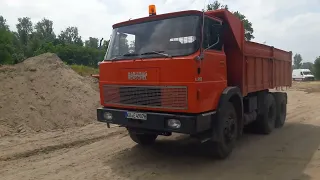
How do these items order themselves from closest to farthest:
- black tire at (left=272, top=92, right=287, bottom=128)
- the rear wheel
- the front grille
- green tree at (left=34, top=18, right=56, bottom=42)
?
the front grille < the rear wheel < black tire at (left=272, top=92, right=287, bottom=128) < green tree at (left=34, top=18, right=56, bottom=42)

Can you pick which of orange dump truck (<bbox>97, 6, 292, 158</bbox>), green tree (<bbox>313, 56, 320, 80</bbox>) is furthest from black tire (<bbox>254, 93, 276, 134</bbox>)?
green tree (<bbox>313, 56, 320, 80</bbox>)

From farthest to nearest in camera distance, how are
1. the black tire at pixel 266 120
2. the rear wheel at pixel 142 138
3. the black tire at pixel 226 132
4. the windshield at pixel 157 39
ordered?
the black tire at pixel 266 120, the rear wheel at pixel 142 138, the black tire at pixel 226 132, the windshield at pixel 157 39

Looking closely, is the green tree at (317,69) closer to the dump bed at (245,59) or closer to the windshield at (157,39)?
the dump bed at (245,59)

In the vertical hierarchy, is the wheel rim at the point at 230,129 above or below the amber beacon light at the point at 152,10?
below

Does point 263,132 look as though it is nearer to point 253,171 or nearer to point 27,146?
point 253,171

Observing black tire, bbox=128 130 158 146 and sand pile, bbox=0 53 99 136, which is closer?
black tire, bbox=128 130 158 146

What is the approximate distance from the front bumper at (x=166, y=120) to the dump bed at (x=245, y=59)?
5.20 ft

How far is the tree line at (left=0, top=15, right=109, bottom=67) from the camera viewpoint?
17.0 meters

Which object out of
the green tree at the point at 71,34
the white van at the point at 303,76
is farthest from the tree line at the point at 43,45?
the white van at the point at 303,76

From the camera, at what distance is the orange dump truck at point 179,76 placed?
500 cm

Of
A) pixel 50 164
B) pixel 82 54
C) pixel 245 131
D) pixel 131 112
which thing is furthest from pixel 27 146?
pixel 82 54

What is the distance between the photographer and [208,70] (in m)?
5.30

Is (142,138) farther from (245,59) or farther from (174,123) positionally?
(245,59)

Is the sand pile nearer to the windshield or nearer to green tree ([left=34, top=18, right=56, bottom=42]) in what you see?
the windshield
